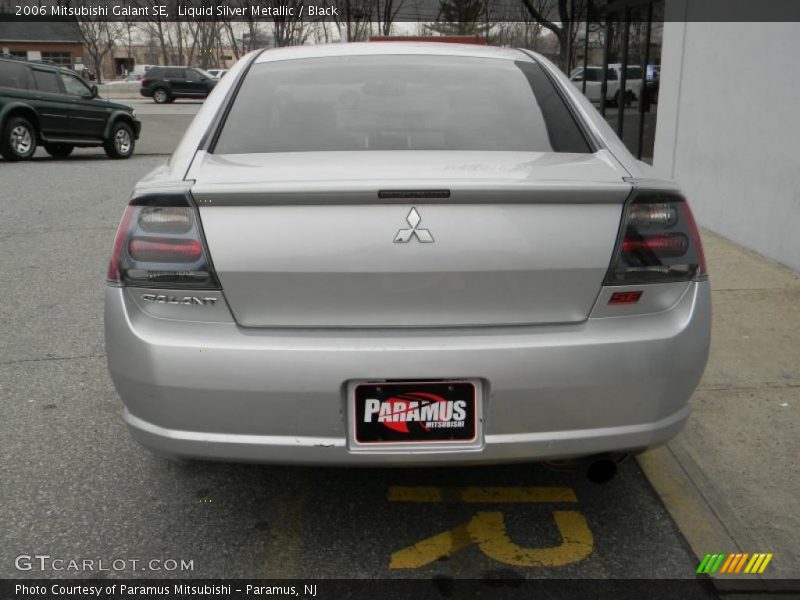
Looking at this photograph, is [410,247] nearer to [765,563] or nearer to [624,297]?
[624,297]

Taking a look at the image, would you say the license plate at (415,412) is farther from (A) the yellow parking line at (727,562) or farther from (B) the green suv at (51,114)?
(B) the green suv at (51,114)

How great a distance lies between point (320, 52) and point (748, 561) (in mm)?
2565

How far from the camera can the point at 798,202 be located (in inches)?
243

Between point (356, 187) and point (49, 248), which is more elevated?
point (356, 187)

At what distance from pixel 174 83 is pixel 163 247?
40322 millimetres

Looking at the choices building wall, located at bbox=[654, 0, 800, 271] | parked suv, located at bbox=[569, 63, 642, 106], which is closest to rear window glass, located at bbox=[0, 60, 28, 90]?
parked suv, located at bbox=[569, 63, 642, 106]

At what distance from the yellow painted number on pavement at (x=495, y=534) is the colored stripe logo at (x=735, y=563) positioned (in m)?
0.37

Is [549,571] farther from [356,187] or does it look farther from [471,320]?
[356,187]

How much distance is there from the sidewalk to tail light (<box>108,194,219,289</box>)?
1864 millimetres

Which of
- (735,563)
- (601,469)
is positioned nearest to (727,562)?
(735,563)

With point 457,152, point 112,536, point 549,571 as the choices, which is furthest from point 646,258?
point 112,536

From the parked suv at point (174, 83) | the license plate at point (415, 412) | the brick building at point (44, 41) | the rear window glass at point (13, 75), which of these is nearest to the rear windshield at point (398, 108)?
the license plate at point (415, 412)

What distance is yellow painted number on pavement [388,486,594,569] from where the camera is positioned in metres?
2.65
